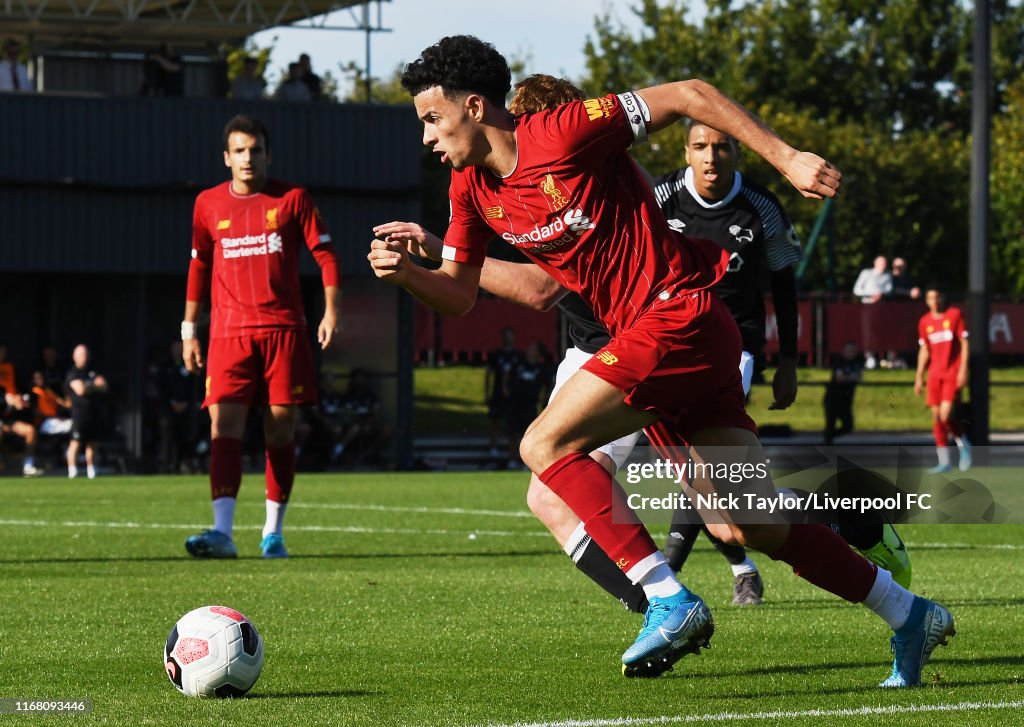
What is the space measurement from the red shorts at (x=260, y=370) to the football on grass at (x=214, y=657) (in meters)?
4.74

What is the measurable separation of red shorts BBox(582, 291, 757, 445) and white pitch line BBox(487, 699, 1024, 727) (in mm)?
940

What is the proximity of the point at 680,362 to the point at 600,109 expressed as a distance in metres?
0.81

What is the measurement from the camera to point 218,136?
2555 cm

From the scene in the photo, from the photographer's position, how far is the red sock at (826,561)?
5336 millimetres

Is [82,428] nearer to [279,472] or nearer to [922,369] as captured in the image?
[922,369]

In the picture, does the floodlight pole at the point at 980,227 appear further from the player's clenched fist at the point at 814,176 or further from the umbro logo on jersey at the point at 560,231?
the player's clenched fist at the point at 814,176

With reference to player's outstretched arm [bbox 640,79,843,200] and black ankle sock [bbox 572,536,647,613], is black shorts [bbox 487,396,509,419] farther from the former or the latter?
player's outstretched arm [bbox 640,79,843,200]

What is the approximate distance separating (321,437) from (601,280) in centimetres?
1945

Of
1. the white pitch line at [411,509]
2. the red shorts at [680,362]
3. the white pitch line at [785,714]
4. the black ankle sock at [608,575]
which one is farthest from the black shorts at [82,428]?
the white pitch line at [785,714]

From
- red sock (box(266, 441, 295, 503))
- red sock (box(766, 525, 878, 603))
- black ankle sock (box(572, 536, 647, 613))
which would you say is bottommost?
red sock (box(266, 441, 295, 503))

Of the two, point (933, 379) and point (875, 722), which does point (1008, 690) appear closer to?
point (875, 722)

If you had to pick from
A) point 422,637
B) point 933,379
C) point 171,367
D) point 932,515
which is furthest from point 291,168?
point 422,637

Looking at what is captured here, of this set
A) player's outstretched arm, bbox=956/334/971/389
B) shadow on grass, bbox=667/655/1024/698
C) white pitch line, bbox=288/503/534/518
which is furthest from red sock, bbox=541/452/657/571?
player's outstretched arm, bbox=956/334/971/389

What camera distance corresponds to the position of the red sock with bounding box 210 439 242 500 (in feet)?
32.9
